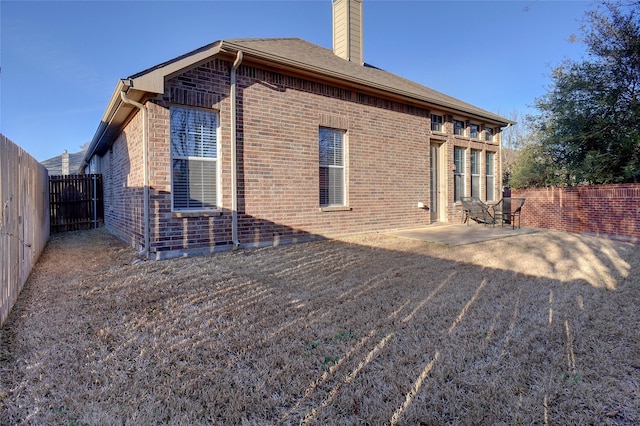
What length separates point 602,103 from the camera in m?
10.8

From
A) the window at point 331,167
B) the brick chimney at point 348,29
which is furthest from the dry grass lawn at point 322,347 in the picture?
the brick chimney at point 348,29

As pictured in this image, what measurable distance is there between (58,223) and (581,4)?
756 inches

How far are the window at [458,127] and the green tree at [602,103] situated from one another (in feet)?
12.4

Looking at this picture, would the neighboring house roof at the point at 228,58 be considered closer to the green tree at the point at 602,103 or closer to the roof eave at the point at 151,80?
the roof eave at the point at 151,80

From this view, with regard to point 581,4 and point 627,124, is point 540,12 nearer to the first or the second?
point 581,4

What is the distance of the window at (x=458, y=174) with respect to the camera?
1119 centimetres

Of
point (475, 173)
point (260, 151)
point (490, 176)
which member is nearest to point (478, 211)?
point (475, 173)

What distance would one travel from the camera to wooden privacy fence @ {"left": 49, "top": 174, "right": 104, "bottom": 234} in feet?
37.8

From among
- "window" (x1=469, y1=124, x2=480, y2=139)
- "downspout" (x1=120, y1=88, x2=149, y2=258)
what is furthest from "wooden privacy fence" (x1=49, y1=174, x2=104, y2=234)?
"window" (x1=469, y1=124, x2=480, y2=139)

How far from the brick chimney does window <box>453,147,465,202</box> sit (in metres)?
4.51

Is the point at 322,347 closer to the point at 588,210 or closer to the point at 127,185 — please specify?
the point at 127,185

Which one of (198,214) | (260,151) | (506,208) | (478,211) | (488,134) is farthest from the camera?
(488,134)

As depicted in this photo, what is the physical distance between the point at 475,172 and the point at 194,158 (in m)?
9.90

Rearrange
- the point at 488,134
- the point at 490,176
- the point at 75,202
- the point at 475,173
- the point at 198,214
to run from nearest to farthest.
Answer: the point at 198,214 → the point at 75,202 → the point at 475,173 → the point at 488,134 → the point at 490,176
